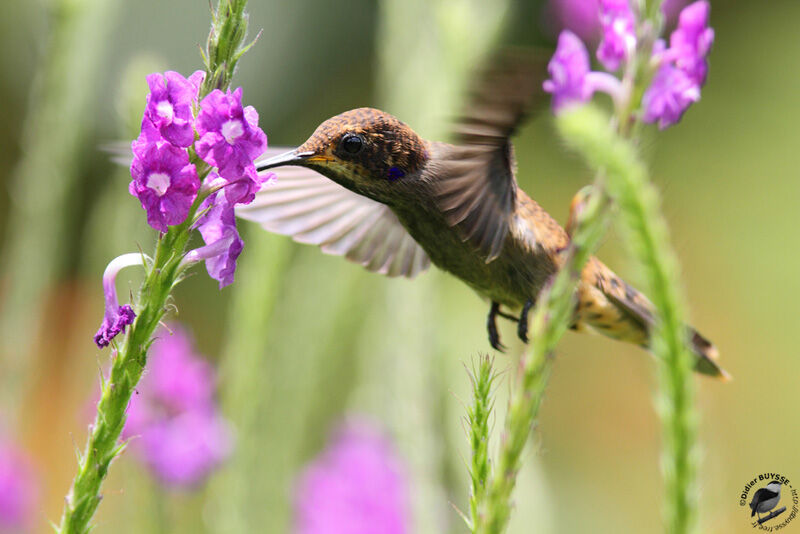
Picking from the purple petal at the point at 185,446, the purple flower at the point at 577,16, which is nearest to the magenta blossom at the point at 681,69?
the purple flower at the point at 577,16

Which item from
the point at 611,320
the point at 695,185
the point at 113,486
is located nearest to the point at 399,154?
the point at 611,320

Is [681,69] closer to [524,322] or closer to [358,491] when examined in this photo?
[524,322]

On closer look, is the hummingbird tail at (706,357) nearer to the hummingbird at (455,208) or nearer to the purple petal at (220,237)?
the hummingbird at (455,208)

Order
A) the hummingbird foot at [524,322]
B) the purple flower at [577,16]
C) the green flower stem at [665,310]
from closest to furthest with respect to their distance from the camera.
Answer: the green flower stem at [665,310], the hummingbird foot at [524,322], the purple flower at [577,16]

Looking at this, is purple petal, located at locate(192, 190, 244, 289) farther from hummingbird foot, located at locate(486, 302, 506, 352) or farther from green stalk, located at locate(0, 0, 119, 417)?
green stalk, located at locate(0, 0, 119, 417)

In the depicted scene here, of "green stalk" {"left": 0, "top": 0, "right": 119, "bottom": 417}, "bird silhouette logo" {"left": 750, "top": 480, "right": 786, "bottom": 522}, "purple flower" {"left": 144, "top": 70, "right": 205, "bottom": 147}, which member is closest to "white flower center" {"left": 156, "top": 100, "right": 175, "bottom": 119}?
"purple flower" {"left": 144, "top": 70, "right": 205, "bottom": 147}

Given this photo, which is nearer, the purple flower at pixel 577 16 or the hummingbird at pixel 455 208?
the hummingbird at pixel 455 208

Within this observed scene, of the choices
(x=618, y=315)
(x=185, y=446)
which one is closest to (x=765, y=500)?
(x=618, y=315)
